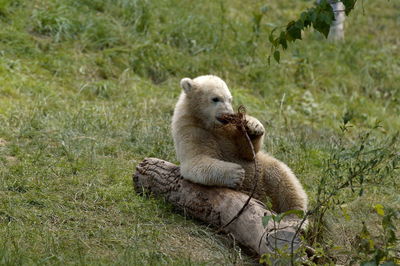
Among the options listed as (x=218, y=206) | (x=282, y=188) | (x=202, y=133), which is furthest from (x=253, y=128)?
(x=218, y=206)

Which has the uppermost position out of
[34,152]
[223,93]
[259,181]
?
[223,93]

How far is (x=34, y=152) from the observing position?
7551mm

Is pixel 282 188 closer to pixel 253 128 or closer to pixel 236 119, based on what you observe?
pixel 253 128

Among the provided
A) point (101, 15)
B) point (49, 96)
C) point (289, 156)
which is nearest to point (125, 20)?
point (101, 15)

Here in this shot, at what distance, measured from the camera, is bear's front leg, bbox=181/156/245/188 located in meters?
5.82

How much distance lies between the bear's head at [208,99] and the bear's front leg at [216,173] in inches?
22.3

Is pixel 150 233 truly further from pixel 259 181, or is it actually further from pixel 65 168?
pixel 65 168

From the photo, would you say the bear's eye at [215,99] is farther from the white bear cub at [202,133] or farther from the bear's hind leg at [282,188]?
the bear's hind leg at [282,188]

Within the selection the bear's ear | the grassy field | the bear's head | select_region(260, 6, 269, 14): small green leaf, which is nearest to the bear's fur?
the bear's head

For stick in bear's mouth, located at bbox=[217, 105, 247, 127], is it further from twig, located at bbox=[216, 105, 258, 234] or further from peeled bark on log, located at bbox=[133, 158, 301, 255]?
peeled bark on log, located at bbox=[133, 158, 301, 255]

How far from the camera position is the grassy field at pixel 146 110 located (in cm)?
553

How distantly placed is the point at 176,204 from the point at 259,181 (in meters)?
0.76

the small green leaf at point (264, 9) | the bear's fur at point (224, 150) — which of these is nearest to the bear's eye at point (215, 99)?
the bear's fur at point (224, 150)

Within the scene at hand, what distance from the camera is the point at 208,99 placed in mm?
6500
